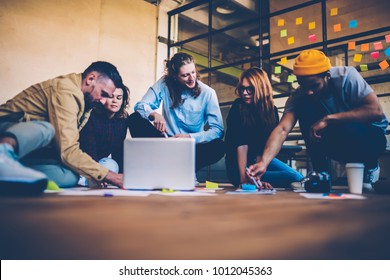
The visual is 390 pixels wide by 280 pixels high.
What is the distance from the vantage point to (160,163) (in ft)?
4.57

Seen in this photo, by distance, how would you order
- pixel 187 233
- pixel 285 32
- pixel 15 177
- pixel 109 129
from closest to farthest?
pixel 187 233, pixel 15 177, pixel 109 129, pixel 285 32

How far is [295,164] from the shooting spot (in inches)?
213

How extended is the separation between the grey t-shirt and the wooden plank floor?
A: 1.12 m

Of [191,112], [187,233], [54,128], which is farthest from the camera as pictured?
[191,112]

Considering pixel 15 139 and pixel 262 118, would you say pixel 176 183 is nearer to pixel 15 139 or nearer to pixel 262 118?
pixel 15 139

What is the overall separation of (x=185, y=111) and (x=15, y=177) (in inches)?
60.7

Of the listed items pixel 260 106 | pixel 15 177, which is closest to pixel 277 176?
pixel 260 106

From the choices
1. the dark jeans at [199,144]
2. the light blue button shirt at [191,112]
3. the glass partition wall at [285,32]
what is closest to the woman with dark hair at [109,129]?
the dark jeans at [199,144]

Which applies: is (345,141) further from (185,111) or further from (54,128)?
(54,128)

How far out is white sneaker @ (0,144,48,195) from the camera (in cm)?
103

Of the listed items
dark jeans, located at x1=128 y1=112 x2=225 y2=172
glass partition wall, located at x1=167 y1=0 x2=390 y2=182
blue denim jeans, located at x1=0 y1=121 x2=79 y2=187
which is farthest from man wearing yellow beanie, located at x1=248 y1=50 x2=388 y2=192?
glass partition wall, located at x1=167 y1=0 x2=390 y2=182

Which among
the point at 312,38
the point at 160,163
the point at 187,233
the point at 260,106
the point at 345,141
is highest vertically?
the point at 312,38

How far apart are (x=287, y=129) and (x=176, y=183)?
89 centimetres

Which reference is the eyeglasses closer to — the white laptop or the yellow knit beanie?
the yellow knit beanie
